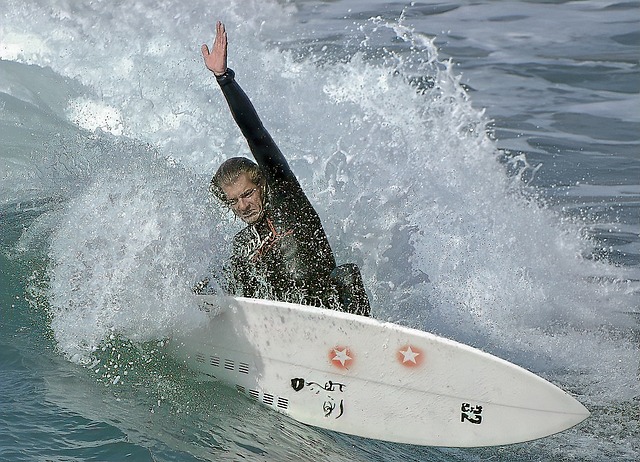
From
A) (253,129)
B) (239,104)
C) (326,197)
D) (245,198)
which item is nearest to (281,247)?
(245,198)

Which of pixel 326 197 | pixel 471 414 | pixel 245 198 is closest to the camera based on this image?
pixel 471 414

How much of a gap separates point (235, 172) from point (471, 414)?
6.11 ft

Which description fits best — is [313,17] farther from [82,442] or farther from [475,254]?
[82,442]

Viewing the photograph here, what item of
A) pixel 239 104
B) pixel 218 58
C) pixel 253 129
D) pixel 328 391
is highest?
pixel 218 58

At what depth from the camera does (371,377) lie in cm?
477

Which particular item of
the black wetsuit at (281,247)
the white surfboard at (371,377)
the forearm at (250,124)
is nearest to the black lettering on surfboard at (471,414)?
the white surfboard at (371,377)

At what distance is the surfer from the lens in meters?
4.75

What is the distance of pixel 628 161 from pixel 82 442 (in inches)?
310

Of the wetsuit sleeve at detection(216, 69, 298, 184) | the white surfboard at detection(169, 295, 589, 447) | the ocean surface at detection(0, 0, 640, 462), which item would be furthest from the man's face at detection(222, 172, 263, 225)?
the white surfboard at detection(169, 295, 589, 447)

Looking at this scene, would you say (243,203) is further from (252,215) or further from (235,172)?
(235,172)

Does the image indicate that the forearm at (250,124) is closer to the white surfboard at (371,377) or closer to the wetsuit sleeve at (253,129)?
the wetsuit sleeve at (253,129)

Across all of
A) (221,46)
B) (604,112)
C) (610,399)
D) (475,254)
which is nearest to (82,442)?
A: (221,46)

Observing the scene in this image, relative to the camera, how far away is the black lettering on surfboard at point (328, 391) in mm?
4848

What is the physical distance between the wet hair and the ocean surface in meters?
0.33
